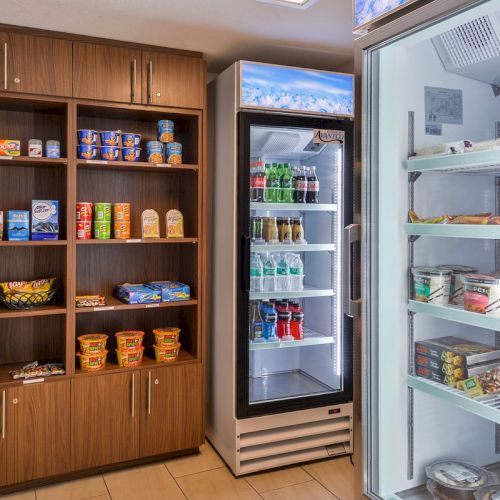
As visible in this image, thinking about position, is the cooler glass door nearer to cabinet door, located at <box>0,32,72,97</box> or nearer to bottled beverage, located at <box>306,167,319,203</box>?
bottled beverage, located at <box>306,167,319,203</box>

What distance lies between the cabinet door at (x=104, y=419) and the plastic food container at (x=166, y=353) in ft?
0.62

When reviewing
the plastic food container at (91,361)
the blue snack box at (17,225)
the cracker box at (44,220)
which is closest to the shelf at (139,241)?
the cracker box at (44,220)

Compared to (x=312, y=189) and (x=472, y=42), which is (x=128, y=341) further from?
(x=472, y=42)

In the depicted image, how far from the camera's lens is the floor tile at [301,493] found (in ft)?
9.16

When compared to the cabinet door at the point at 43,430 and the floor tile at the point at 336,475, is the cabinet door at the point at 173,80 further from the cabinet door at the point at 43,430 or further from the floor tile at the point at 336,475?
the floor tile at the point at 336,475

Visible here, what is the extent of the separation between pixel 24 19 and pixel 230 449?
265 centimetres

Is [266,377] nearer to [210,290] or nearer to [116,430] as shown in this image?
[210,290]

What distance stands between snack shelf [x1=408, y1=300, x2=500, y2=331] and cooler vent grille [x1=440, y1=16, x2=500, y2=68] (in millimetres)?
795

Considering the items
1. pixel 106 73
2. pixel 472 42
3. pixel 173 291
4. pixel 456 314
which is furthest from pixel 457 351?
pixel 106 73

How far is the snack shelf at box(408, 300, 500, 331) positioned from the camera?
1.49m

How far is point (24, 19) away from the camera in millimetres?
2691

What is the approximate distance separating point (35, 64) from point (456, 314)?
2.48 meters

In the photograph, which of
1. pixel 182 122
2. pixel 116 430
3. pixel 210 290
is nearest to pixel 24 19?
pixel 182 122

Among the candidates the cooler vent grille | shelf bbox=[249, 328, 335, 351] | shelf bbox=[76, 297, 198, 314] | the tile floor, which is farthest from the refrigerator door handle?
shelf bbox=[76, 297, 198, 314]
